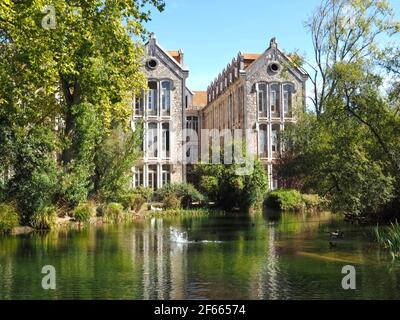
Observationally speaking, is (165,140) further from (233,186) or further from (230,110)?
(233,186)

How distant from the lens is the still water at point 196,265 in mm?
10938

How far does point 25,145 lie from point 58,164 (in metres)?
4.20

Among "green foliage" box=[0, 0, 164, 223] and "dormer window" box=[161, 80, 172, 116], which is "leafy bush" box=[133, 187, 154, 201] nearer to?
"green foliage" box=[0, 0, 164, 223]

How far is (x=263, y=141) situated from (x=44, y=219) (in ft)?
94.8

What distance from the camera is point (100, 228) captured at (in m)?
26.0

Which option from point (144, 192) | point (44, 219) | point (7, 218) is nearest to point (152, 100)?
point (144, 192)

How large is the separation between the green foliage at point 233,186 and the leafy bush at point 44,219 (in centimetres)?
1696

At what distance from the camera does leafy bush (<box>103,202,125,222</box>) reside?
99.3 feet

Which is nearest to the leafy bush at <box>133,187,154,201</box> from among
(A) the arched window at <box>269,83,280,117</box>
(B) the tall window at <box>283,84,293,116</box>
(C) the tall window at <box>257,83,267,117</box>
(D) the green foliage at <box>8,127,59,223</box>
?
(D) the green foliage at <box>8,127,59,223</box>

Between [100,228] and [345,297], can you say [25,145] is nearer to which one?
[100,228]

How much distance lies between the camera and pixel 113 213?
30703 millimetres

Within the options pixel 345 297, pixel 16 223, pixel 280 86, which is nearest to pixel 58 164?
pixel 16 223

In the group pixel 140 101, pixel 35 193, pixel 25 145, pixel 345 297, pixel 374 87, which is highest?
pixel 140 101

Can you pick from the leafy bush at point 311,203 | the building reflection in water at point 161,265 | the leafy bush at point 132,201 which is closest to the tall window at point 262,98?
the leafy bush at point 311,203
